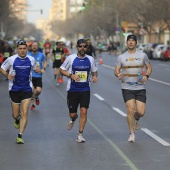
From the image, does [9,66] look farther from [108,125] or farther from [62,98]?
[62,98]

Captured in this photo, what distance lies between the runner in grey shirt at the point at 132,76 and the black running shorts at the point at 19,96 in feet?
5.07

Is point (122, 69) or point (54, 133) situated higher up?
point (122, 69)

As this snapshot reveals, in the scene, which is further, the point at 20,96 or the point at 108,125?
the point at 108,125

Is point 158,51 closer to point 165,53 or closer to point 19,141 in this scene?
point 165,53

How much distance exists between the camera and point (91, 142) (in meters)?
11.1

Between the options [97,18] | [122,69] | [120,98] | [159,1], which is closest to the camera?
[122,69]

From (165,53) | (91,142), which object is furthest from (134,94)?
(165,53)

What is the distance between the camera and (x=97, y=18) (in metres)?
119

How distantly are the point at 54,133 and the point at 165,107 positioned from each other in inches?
213

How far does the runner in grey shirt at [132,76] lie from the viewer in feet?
36.3

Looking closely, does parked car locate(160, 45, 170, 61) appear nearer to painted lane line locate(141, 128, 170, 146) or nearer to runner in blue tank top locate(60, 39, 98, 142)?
painted lane line locate(141, 128, 170, 146)

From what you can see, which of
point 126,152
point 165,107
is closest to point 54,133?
point 126,152

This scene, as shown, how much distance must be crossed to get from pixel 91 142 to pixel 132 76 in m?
1.28

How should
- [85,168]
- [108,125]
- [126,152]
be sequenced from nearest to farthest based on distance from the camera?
1. [85,168]
2. [126,152]
3. [108,125]
